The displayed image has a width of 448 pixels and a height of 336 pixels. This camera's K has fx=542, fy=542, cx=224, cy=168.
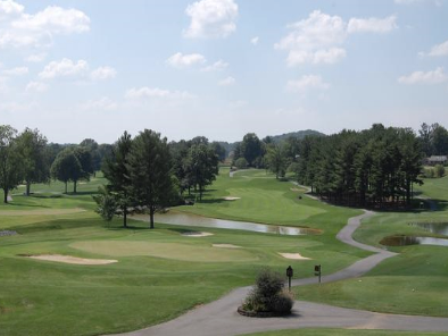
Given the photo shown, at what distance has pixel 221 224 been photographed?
81812 mm

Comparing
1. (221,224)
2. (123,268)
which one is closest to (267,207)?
(221,224)

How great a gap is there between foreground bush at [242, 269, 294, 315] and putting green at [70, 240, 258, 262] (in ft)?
56.8

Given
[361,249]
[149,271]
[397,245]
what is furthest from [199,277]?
[397,245]

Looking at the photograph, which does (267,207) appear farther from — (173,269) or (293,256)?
(173,269)

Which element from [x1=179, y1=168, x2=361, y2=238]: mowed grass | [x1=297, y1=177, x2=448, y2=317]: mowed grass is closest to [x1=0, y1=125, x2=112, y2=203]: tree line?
[x1=179, y1=168, x2=361, y2=238]: mowed grass

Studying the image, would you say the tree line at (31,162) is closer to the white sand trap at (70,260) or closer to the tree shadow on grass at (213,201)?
the tree shadow on grass at (213,201)

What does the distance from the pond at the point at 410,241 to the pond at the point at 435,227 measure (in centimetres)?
540

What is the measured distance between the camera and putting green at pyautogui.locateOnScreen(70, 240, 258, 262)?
1709 inches

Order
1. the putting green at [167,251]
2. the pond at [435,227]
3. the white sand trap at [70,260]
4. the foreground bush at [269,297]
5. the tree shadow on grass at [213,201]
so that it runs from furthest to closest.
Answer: the tree shadow on grass at [213,201] → the pond at [435,227] → the putting green at [167,251] → the white sand trap at [70,260] → the foreground bush at [269,297]

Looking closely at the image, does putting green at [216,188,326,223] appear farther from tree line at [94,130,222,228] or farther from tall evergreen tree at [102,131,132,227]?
tall evergreen tree at [102,131,132,227]

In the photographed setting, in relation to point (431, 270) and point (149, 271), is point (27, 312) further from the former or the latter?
point (431, 270)

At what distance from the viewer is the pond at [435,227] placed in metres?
67.5

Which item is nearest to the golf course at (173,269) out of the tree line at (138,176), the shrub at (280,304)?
the shrub at (280,304)

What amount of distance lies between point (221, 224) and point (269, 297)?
5681 centimetres
